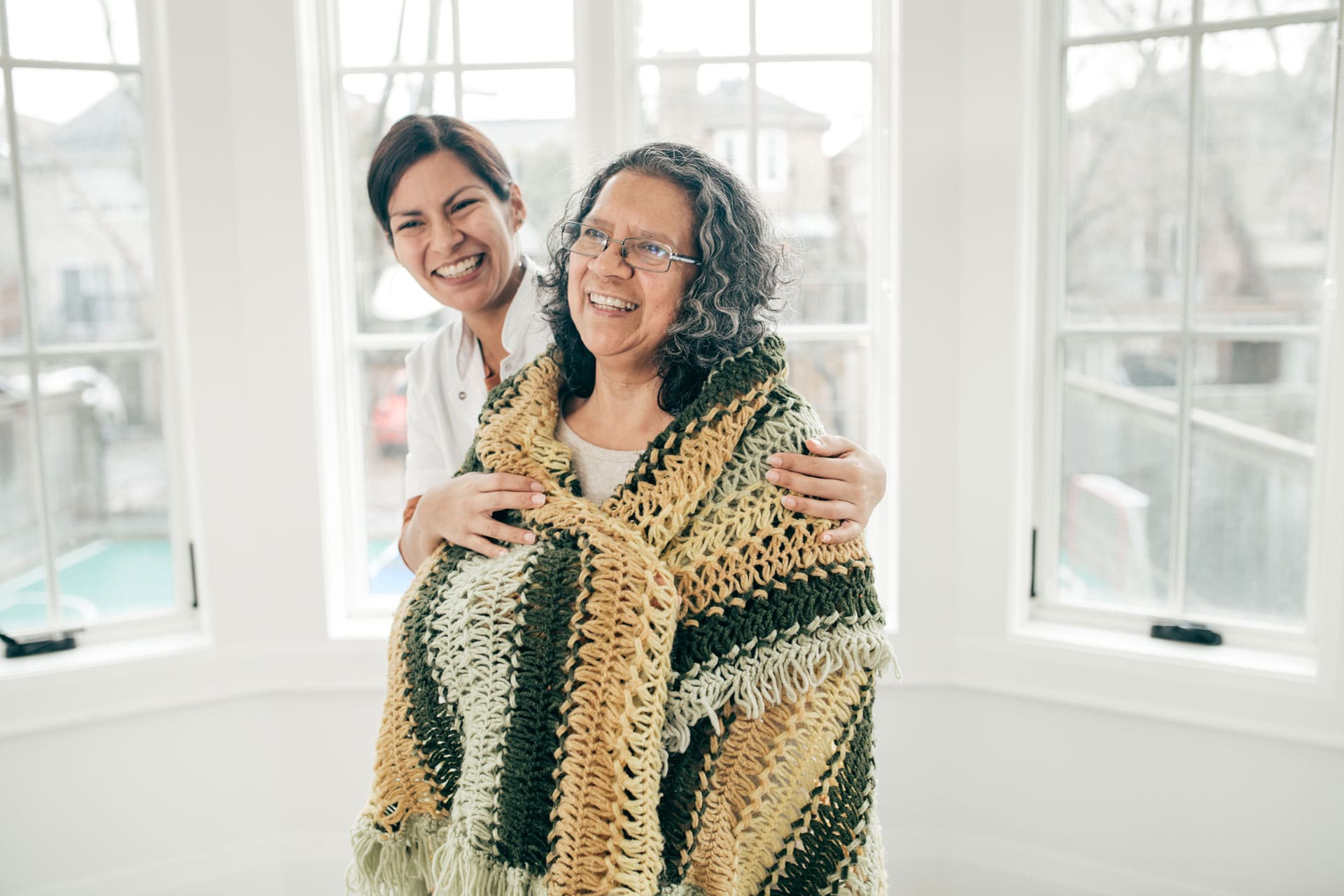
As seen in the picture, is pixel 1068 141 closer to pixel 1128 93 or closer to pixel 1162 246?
pixel 1128 93

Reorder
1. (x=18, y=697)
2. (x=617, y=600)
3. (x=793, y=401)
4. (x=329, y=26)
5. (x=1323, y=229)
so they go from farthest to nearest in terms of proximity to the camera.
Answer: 1. (x=329, y=26)
2. (x=18, y=697)
3. (x=1323, y=229)
4. (x=793, y=401)
5. (x=617, y=600)

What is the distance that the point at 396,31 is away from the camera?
2.43m

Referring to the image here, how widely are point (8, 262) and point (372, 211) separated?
83 cm

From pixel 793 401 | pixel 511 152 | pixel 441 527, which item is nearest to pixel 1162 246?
pixel 793 401

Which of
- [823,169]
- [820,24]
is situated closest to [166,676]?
[823,169]

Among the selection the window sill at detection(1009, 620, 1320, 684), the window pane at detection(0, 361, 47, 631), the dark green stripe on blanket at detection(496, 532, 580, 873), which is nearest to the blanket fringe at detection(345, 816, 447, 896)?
the dark green stripe on blanket at detection(496, 532, 580, 873)

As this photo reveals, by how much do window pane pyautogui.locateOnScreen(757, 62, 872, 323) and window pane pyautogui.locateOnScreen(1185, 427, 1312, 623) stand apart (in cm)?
87

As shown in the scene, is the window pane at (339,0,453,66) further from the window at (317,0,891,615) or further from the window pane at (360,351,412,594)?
the window pane at (360,351,412,594)

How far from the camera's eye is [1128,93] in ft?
7.32

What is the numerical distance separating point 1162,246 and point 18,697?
277 centimetres

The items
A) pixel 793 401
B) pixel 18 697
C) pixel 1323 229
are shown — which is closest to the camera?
pixel 793 401

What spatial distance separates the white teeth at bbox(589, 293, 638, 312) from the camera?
4.39 feet

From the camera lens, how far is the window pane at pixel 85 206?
2305mm

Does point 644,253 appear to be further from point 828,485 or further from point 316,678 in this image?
point 316,678
